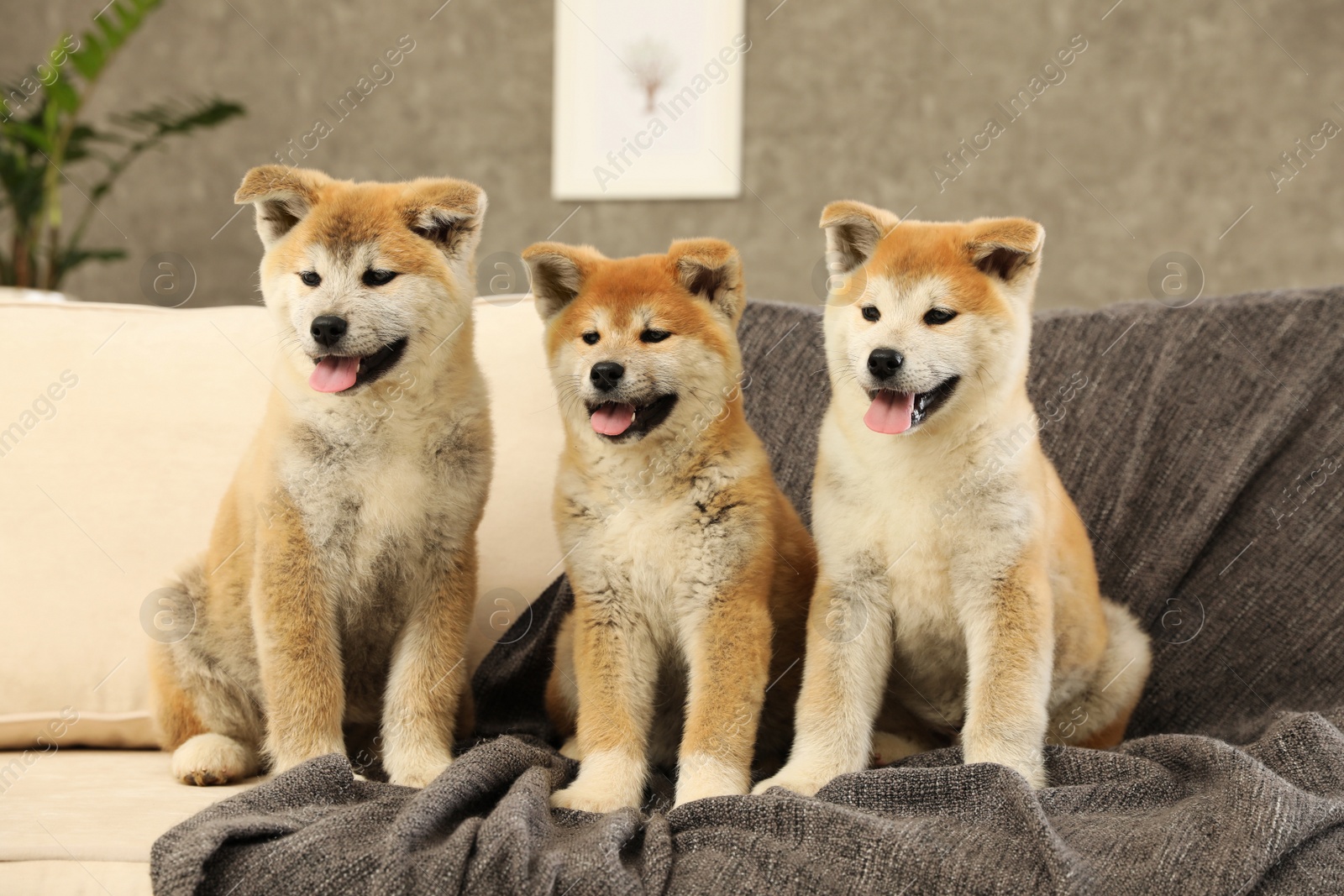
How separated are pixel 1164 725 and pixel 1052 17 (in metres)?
3.14

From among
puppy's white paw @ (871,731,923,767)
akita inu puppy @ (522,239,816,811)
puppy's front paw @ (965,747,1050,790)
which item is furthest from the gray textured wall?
puppy's front paw @ (965,747,1050,790)

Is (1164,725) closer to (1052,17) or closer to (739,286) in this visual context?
(739,286)

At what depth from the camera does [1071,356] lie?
8.16ft

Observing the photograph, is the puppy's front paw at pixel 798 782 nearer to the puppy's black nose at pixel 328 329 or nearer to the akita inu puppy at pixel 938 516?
the akita inu puppy at pixel 938 516

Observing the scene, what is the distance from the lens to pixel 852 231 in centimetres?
197

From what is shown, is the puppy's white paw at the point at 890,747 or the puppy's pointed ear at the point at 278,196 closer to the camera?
the puppy's pointed ear at the point at 278,196

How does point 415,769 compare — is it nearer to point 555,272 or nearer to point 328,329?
point 328,329

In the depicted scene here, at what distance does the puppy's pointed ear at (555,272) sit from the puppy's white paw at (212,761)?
1012 mm

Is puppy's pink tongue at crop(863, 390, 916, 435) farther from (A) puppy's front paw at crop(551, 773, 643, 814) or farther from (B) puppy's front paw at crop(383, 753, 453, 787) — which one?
(B) puppy's front paw at crop(383, 753, 453, 787)

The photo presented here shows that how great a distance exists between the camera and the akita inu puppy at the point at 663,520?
72.4 inches

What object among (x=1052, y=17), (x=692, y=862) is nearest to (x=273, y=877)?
(x=692, y=862)

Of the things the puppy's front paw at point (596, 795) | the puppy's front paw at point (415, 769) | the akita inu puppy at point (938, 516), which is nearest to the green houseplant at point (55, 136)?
the puppy's front paw at point (415, 769)

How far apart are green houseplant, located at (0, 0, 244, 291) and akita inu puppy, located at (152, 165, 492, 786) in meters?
2.94

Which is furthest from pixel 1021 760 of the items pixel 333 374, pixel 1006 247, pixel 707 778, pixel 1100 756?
pixel 333 374
